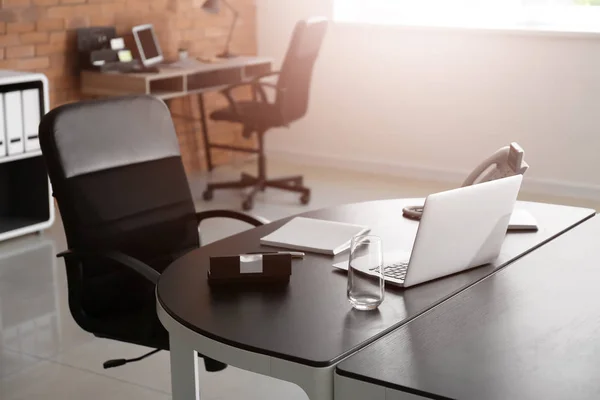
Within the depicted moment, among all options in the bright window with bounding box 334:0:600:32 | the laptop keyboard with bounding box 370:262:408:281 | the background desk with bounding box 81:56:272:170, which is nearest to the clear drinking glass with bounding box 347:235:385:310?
the laptop keyboard with bounding box 370:262:408:281

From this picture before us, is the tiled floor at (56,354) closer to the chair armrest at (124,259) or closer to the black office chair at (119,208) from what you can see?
the black office chair at (119,208)

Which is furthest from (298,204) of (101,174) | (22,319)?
(101,174)

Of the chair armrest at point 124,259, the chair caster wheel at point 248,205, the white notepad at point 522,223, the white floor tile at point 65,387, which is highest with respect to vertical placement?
the white notepad at point 522,223

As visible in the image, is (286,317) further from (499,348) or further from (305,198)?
(305,198)

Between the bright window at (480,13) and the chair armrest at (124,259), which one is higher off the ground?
the bright window at (480,13)

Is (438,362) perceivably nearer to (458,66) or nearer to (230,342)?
(230,342)

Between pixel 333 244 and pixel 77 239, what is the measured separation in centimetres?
76

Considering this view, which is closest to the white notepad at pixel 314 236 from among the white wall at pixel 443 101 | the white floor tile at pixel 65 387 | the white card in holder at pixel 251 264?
the white card in holder at pixel 251 264

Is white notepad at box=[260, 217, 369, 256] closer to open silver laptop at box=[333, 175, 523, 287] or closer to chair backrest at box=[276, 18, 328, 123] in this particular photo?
open silver laptop at box=[333, 175, 523, 287]

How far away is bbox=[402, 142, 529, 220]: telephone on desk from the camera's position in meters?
2.38

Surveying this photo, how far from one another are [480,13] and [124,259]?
13.9 feet

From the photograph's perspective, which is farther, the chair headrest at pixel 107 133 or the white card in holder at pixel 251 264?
the chair headrest at pixel 107 133

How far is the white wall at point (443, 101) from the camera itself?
566 cm

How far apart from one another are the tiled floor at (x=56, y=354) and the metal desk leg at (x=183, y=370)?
109cm
